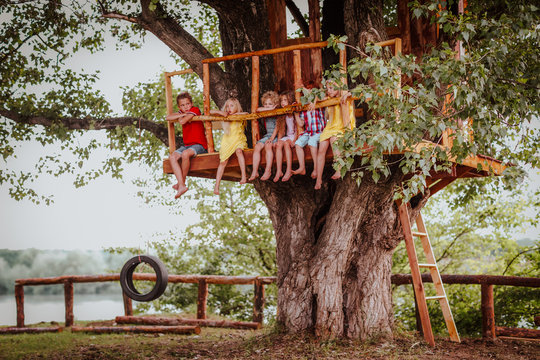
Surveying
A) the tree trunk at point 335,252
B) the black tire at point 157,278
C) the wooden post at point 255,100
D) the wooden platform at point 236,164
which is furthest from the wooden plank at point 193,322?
the wooden post at point 255,100

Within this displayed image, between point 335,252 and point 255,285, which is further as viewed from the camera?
point 255,285

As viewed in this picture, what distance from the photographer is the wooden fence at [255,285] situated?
847 cm

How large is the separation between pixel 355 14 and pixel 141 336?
20.1ft

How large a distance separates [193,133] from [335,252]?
2.30 meters

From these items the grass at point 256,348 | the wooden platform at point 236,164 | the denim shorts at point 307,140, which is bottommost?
the grass at point 256,348

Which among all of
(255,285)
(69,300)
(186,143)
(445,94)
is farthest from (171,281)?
(445,94)

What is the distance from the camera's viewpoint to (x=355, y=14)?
24.0 ft

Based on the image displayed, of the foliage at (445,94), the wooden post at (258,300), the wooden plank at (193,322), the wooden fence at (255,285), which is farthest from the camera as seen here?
the wooden post at (258,300)

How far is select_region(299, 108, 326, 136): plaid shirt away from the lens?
624 centimetres

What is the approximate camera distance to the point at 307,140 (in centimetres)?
620

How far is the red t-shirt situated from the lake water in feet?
19.8

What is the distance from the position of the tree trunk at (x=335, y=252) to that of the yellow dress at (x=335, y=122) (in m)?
1.34

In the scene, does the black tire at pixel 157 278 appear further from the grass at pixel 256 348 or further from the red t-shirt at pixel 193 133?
the red t-shirt at pixel 193 133

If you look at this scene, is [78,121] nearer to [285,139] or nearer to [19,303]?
[19,303]
